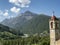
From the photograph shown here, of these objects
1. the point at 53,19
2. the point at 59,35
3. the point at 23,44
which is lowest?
the point at 23,44

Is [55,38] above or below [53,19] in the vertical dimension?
below

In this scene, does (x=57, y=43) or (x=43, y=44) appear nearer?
(x=57, y=43)

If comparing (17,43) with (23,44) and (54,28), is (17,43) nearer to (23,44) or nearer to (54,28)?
(23,44)

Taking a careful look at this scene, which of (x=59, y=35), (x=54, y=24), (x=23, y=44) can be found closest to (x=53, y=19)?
(x=54, y=24)

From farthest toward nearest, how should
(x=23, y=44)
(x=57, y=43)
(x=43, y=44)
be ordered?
(x=23, y=44) → (x=43, y=44) → (x=57, y=43)

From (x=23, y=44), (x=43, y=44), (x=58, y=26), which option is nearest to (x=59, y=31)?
(x=58, y=26)

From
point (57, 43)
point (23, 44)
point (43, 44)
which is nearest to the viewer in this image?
point (57, 43)

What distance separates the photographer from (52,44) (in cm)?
3080

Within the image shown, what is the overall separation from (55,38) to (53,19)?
3.19 meters

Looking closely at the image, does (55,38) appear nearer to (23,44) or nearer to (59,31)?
(59,31)

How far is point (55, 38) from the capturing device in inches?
1213

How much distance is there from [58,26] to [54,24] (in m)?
0.97

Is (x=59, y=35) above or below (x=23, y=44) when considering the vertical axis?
above

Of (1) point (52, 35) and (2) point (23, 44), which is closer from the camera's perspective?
(1) point (52, 35)
